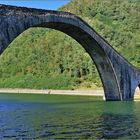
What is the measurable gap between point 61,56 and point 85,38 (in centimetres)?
6378

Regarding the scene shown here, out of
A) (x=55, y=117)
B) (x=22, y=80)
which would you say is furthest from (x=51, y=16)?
(x=22, y=80)

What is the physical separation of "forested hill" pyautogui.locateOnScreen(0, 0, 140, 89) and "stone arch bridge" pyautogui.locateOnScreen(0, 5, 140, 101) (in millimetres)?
34274

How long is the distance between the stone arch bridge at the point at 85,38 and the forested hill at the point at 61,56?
34.3 m

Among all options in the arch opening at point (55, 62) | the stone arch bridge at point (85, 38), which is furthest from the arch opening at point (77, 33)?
the arch opening at point (55, 62)

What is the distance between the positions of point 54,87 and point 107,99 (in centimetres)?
4894

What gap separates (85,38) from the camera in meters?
55.2

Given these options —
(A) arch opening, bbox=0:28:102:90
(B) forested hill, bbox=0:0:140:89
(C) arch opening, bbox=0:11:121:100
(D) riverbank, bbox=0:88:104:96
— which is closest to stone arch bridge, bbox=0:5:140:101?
(C) arch opening, bbox=0:11:121:100

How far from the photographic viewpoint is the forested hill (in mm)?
107188

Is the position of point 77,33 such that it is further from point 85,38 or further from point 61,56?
point 61,56

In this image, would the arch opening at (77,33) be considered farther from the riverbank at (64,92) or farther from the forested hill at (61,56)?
the forested hill at (61,56)

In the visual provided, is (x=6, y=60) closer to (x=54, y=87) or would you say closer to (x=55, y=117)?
(x=54, y=87)

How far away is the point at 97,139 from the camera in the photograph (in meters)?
23.6

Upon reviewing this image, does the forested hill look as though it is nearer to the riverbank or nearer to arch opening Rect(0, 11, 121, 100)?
the riverbank

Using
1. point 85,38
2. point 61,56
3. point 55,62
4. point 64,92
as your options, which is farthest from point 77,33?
point 55,62
